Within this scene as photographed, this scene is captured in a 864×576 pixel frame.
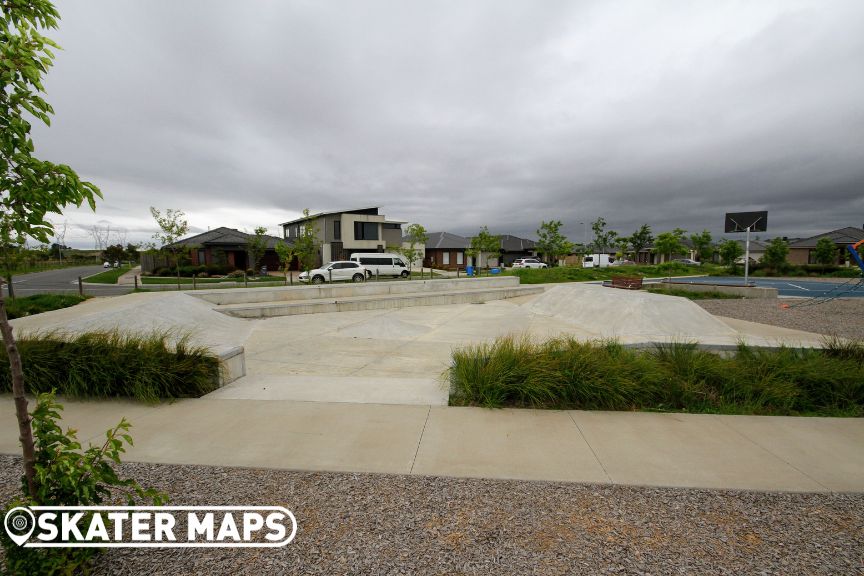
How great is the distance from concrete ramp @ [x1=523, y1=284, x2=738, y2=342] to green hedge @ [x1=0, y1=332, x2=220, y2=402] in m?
9.18

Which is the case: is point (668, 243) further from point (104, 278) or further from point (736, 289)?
point (104, 278)

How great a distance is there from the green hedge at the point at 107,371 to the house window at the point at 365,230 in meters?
38.9

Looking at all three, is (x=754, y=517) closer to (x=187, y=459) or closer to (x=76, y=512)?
(x=76, y=512)

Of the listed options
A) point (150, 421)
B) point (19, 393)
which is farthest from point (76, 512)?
point (150, 421)

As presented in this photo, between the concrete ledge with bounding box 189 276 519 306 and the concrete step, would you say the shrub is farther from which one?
the concrete ledge with bounding box 189 276 519 306

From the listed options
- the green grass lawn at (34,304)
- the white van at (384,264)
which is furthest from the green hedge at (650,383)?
the white van at (384,264)

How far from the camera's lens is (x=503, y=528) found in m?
2.82

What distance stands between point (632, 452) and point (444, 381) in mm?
2932

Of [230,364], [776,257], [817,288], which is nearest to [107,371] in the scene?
[230,364]

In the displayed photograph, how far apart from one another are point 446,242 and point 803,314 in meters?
42.9

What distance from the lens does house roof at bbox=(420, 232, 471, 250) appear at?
2119 inches

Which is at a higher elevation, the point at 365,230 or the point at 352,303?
the point at 365,230

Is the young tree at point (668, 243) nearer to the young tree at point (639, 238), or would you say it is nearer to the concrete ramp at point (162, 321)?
the young tree at point (639, 238)

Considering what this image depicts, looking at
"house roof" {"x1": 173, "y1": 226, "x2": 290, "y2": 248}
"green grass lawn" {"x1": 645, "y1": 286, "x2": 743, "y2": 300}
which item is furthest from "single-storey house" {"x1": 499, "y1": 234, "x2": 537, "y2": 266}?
"green grass lawn" {"x1": 645, "y1": 286, "x2": 743, "y2": 300}
